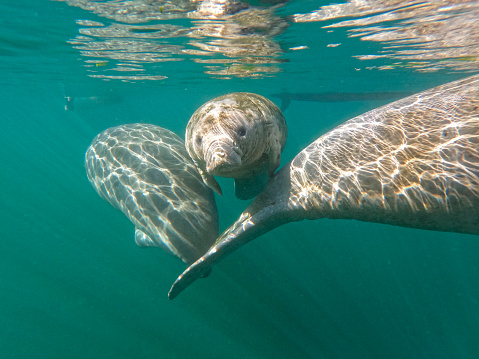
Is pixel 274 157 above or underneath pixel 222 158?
underneath

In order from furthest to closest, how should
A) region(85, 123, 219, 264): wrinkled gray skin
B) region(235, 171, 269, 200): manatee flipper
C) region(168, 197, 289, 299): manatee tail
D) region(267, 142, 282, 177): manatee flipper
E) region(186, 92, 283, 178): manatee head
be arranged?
region(85, 123, 219, 264): wrinkled gray skin, region(235, 171, 269, 200): manatee flipper, region(267, 142, 282, 177): manatee flipper, region(168, 197, 289, 299): manatee tail, region(186, 92, 283, 178): manatee head

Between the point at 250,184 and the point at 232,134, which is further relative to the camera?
the point at 250,184

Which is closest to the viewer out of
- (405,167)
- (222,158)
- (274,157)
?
(222,158)

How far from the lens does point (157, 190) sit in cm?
527

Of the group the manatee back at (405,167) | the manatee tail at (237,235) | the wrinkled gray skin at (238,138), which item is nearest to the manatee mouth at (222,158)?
the wrinkled gray skin at (238,138)

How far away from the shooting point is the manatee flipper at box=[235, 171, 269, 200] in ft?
15.2

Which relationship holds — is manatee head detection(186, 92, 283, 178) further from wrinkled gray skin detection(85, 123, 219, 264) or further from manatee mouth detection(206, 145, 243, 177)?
wrinkled gray skin detection(85, 123, 219, 264)

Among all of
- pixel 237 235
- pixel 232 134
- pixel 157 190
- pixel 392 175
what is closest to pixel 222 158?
pixel 232 134

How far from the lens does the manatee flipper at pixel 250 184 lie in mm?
4635

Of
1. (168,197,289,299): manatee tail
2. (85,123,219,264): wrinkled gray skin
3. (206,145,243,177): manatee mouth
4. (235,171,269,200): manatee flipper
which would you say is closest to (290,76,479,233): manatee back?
(168,197,289,299): manatee tail

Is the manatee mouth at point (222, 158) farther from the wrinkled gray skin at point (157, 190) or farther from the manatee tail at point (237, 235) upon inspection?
the wrinkled gray skin at point (157, 190)

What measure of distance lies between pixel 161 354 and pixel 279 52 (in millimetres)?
11478

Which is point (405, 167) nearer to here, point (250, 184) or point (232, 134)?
point (232, 134)

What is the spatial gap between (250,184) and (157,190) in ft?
6.30
